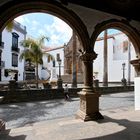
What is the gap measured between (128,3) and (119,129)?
3358mm

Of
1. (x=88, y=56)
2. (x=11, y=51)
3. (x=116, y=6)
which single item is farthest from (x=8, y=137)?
(x=11, y=51)

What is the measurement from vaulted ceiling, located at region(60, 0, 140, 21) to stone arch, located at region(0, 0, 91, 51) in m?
0.30

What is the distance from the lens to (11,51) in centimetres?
2609

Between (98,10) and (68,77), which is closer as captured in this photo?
(98,10)

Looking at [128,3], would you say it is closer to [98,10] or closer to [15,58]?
[98,10]

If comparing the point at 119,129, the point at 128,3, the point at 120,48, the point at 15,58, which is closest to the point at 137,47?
the point at 128,3

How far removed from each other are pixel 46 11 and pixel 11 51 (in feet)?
70.1

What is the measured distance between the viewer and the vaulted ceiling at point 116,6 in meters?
5.84

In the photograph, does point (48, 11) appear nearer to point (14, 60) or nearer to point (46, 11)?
point (46, 11)

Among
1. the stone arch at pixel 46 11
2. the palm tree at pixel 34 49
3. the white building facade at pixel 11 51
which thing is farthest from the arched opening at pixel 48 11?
the white building facade at pixel 11 51

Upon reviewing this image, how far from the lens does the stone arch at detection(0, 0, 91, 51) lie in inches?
199

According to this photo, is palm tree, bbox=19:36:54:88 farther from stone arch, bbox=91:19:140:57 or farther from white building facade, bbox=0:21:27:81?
stone arch, bbox=91:19:140:57

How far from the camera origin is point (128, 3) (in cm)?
590

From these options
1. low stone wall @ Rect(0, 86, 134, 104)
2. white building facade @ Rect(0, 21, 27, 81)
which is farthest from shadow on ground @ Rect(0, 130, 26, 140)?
white building facade @ Rect(0, 21, 27, 81)
